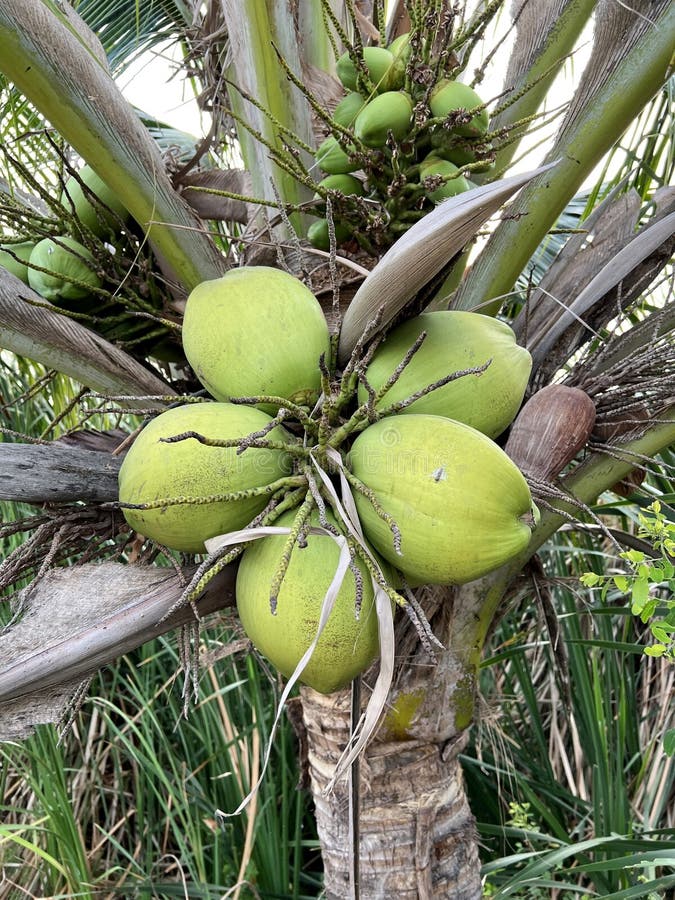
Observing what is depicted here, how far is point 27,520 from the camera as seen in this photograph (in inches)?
43.1

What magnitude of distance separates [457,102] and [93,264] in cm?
61

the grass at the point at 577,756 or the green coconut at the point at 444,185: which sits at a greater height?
the green coconut at the point at 444,185

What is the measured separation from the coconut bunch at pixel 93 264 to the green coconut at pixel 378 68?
43 centimetres

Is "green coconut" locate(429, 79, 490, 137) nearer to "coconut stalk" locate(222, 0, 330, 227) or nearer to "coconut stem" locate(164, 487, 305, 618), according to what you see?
"coconut stalk" locate(222, 0, 330, 227)

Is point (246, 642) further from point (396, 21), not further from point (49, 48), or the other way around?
point (396, 21)

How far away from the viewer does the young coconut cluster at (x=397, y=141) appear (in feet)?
3.33

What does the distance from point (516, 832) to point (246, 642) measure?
1.40 m

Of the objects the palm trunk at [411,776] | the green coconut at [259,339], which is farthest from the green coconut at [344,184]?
the palm trunk at [411,776]

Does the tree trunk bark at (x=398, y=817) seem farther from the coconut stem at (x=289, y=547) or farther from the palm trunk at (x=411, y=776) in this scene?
the coconut stem at (x=289, y=547)

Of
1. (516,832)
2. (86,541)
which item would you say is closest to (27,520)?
(86,541)

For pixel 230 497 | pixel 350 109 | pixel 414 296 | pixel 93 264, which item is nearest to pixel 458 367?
pixel 414 296

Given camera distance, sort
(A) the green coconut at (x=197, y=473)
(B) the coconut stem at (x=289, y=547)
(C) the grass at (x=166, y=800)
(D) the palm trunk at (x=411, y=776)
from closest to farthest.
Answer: (B) the coconut stem at (x=289, y=547), (A) the green coconut at (x=197, y=473), (D) the palm trunk at (x=411, y=776), (C) the grass at (x=166, y=800)

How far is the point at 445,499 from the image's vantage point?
78 cm

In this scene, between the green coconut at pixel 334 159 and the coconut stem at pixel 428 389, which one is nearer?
the coconut stem at pixel 428 389
